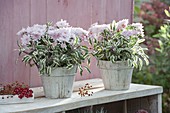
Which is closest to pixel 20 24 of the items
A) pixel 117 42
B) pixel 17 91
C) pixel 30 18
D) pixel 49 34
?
pixel 30 18

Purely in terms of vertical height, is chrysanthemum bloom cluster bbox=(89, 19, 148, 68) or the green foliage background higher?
chrysanthemum bloom cluster bbox=(89, 19, 148, 68)

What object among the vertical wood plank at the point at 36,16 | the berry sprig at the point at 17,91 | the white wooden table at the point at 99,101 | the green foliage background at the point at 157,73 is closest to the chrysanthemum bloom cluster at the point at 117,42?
the white wooden table at the point at 99,101

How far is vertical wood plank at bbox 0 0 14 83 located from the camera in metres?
2.50

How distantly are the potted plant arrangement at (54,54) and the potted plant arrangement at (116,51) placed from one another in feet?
1.15

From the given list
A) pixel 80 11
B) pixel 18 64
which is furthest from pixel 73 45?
pixel 80 11

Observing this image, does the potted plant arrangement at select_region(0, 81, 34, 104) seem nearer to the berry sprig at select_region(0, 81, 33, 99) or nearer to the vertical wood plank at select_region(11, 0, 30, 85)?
the berry sprig at select_region(0, 81, 33, 99)

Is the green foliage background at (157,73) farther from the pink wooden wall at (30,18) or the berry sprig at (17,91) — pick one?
the berry sprig at (17,91)

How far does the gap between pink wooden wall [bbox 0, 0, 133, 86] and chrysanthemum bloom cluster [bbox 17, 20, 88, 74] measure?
0.19 metres

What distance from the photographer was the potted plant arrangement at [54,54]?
232cm

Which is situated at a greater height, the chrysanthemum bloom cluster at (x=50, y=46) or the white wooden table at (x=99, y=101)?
the chrysanthemum bloom cluster at (x=50, y=46)

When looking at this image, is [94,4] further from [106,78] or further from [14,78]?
[14,78]

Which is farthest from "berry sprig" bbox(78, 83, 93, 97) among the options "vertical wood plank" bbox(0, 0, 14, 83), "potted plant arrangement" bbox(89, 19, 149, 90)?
"vertical wood plank" bbox(0, 0, 14, 83)

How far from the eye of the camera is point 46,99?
7.78ft

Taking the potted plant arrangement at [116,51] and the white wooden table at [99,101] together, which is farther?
the potted plant arrangement at [116,51]
